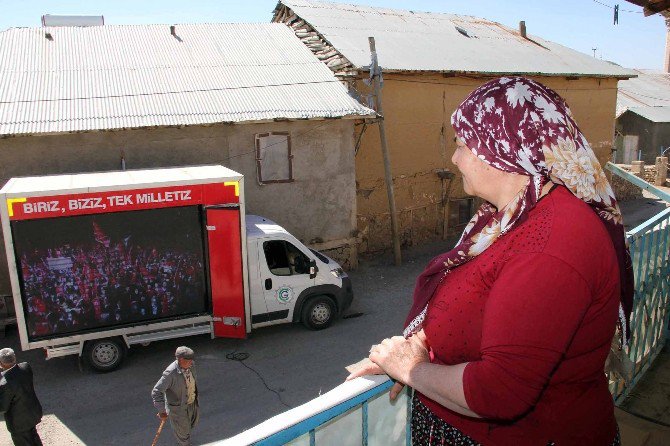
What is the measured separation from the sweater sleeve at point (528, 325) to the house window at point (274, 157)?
35.6 ft

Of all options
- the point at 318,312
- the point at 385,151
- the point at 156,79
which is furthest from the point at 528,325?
the point at 156,79

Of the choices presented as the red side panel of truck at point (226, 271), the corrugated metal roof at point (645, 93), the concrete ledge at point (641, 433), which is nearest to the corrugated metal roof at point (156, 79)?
the red side panel of truck at point (226, 271)

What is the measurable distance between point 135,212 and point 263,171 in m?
4.37

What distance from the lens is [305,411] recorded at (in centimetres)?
159

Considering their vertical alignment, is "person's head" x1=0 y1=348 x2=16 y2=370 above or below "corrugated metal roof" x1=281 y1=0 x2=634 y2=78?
below

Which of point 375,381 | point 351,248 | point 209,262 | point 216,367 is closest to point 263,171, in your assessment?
point 351,248

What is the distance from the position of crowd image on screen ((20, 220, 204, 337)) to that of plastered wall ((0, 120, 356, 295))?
296cm

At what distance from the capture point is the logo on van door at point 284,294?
927 cm

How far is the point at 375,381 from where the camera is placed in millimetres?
1806

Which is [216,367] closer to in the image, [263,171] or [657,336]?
[263,171]

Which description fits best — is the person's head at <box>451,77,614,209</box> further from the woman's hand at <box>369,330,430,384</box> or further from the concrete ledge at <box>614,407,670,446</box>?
the concrete ledge at <box>614,407,670,446</box>

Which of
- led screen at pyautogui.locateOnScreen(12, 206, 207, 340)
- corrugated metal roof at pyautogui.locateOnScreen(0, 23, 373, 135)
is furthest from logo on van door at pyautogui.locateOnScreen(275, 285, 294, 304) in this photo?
corrugated metal roof at pyautogui.locateOnScreen(0, 23, 373, 135)

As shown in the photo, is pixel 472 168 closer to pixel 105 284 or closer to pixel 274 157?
pixel 105 284

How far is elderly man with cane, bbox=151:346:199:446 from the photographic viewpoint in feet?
19.7
